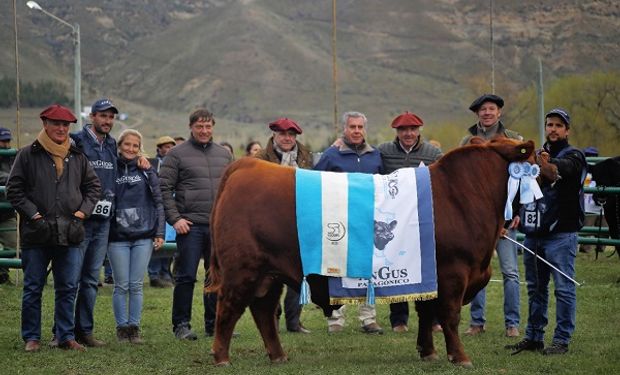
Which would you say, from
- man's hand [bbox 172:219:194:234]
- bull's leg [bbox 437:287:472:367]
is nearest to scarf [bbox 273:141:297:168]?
man's hand [bbox 172:219:194:234]

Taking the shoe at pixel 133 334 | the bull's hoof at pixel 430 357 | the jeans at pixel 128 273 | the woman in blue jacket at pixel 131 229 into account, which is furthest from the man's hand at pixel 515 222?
the shoe at pixel 133 334

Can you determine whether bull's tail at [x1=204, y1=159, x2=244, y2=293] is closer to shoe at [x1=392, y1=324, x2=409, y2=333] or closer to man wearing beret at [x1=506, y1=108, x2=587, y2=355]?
man wearing beret at [x1=506, y1=108, x2=587, y2=355]

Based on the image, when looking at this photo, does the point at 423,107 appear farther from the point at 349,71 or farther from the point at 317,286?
the point at 317,286

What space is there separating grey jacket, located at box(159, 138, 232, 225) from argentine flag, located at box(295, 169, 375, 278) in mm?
2084

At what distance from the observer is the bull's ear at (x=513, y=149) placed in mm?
8578

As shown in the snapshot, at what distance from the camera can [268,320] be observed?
8938 mm

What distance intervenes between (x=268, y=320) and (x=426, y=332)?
1.47m

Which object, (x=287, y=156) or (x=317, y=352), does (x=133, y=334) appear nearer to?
(x=317, y=352)

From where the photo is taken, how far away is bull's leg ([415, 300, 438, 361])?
8930 millimetres

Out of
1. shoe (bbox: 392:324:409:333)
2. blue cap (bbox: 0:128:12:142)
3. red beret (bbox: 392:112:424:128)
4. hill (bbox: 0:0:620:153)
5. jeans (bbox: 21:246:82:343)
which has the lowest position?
shoe (bbox: 392:324:409:333)

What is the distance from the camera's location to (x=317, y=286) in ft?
28.1

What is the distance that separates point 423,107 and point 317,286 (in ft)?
254

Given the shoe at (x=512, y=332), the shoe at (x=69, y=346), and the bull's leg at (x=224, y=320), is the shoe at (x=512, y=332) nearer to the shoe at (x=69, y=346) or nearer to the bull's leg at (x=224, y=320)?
the bull's leg at (x=224, y=320)

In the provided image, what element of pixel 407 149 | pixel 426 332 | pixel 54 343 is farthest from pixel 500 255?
pixel 54 343
